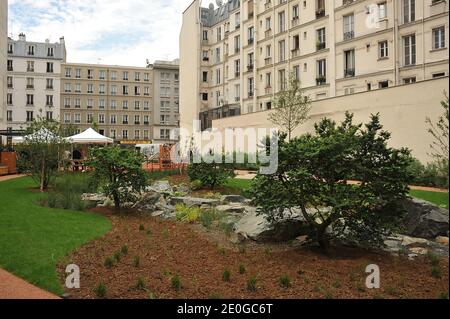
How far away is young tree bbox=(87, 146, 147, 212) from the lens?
1228 centimetres

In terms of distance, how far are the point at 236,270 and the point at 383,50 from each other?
78.2 ft

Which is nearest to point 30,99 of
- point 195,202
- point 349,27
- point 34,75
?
point 34,75

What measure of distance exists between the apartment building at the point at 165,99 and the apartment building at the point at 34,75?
18526 mm

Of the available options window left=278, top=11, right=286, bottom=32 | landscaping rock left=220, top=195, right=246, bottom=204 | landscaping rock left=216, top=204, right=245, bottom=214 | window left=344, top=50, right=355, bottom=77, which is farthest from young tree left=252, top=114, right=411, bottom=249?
window left=278, top=11, right=286, bottom=32

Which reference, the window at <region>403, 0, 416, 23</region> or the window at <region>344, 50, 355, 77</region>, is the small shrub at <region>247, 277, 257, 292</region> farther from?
the window at <region>344, 50, 355, 77</region>

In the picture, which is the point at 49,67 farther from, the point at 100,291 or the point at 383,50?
the point at 100,291

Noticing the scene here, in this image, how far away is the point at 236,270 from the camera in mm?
6344

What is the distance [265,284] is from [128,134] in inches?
3098

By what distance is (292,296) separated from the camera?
199 inches

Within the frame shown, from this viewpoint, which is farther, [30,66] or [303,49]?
[30,66]

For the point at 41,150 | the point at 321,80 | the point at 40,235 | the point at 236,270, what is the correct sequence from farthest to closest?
the point at 321,80 < the point at 41,150 < the point at 40,235 < the point at 236,270

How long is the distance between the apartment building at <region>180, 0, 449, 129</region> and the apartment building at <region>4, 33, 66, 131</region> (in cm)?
2383

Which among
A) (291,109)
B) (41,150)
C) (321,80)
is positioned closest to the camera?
(41,150)

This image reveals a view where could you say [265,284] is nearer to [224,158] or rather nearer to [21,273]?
[21,273]
